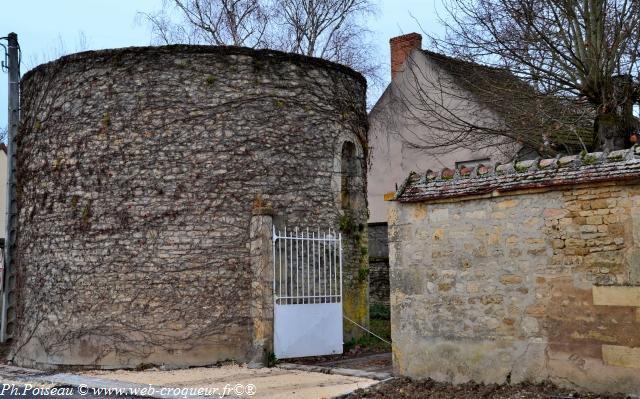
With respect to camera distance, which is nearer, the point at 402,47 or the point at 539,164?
the point at 539,164

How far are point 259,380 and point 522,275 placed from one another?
379 centimetres

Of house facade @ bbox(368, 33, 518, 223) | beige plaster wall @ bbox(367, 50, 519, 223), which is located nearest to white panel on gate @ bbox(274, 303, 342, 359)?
beige plaster wall @ bbox(367, 50, 519, 223)

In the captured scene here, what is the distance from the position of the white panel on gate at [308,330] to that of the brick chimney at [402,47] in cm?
1092

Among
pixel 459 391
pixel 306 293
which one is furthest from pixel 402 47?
pixel 459 391

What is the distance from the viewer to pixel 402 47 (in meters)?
21.1

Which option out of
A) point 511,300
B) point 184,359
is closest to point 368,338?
point 184,359

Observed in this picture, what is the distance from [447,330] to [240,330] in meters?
3.86

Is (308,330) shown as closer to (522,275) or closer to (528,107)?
(522,275)

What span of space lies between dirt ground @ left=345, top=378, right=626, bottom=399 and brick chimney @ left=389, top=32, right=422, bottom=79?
538 inches

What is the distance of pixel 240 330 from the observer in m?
11.1

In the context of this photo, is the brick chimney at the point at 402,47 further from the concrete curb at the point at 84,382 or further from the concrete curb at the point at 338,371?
the concrete curb at the point at 84,382

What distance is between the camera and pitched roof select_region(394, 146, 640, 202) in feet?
23.9

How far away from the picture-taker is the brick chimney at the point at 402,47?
68.5 feet

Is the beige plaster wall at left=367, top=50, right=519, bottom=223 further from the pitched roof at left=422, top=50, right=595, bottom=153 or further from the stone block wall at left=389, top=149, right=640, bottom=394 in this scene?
the stone block wall at left=389, top=149, right=640, bottom=394
